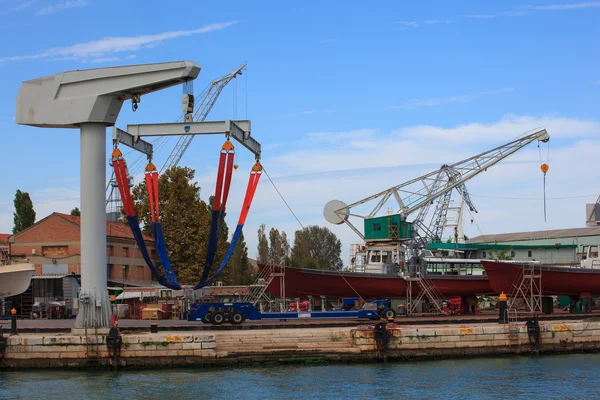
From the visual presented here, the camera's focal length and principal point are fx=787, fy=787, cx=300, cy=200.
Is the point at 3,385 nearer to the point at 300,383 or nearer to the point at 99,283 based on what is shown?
the point at 99,283

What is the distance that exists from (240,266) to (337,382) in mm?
59763

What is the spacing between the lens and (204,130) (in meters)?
34.0

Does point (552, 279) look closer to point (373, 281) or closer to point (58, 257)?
point (373, 281)

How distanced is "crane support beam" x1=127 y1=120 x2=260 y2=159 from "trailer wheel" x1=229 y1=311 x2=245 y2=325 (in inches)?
301

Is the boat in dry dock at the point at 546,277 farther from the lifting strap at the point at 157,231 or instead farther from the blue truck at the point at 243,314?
the lifting strap at the point at 157,231

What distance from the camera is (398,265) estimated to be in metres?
52.0

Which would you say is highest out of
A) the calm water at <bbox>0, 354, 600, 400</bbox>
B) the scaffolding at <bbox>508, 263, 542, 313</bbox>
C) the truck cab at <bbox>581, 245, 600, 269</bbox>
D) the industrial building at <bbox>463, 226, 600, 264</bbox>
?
the industrial building at <bbox>463, 226, 600, 264</bbox>

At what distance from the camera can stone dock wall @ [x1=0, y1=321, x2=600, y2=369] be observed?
31594 mm

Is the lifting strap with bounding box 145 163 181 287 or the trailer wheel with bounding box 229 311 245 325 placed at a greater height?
the lifting strap with bounding box 145 163 181 287

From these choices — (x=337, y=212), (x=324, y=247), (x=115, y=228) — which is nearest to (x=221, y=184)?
(x=337, y=212)

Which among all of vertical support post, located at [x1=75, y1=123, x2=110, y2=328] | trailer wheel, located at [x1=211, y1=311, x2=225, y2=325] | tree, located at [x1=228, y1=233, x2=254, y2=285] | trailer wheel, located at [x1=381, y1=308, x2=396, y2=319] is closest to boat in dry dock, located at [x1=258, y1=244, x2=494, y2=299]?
trailer wheel, located at [x1=381, y1=308, x2=396, y2=319]

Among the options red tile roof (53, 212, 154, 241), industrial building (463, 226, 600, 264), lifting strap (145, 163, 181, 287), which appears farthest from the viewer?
industrial building (463, 226, 600, 264)

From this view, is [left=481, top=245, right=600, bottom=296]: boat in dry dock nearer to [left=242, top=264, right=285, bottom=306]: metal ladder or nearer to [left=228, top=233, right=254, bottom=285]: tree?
[left=242, top=264, right=285, bottom=306]: metal ladder

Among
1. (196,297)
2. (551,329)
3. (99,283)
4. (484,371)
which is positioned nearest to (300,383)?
(484,371)
